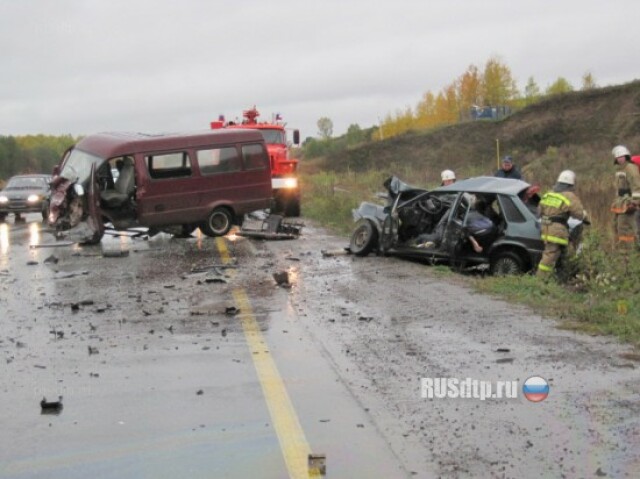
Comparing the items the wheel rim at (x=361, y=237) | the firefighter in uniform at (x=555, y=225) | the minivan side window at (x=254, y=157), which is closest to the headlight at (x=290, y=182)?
the minivan side window at (x=254, y=157)

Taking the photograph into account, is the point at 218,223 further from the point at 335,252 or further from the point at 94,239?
the point at 335,252

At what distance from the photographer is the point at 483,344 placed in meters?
7.45

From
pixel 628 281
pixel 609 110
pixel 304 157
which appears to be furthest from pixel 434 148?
pixel 628 281

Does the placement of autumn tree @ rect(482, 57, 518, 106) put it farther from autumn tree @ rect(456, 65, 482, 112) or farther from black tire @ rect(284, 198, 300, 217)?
black tire @ rect(284, 198, 300, 217)

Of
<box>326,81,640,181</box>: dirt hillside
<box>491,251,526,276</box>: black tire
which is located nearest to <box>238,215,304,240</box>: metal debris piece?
<box>491,251,526,276</box>: black tire

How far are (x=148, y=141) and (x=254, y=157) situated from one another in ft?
8.75

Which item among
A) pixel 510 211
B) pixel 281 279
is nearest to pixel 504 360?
pixel 281 279

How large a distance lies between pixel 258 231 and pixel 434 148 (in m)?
60.0

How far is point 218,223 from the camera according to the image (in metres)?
18.7

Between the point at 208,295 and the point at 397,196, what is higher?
the point at 397,196

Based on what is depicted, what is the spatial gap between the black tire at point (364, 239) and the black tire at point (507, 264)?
2571 mm

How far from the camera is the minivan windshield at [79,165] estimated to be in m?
17.1

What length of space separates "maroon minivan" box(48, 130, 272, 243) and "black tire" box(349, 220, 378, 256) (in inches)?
181

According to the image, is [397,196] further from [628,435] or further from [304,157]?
[304,157]
